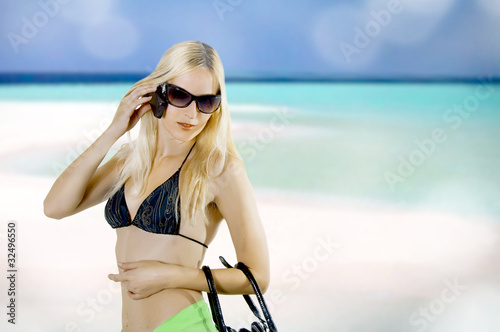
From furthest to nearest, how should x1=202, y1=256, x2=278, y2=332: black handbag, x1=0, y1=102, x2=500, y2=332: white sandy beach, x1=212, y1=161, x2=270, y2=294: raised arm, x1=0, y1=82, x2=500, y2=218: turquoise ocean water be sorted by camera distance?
x1=0, y1=82, x2=500, y2=218: turquoise ocean water → x1=0, y1=102, x2=500, y2=332: white sandy beach → x1=212, y1=161, x2=270, y2=294: raised arm → x1=202, y1=256, x2=278, y2=332: black handbag

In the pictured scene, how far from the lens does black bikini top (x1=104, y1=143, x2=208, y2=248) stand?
1.92m

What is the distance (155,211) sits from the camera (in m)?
1.92

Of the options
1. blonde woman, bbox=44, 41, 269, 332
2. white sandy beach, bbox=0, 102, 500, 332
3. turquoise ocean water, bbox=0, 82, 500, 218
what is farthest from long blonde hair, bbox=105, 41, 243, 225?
turquoise ocean water, bbox=0, 82, 500, 218

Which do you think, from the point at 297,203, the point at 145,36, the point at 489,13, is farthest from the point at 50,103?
the point at 489,13

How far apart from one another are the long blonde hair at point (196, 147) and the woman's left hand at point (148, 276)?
180 mm

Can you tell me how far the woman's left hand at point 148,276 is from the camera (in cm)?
179

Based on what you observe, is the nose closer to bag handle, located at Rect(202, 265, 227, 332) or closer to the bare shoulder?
the bare shoulder

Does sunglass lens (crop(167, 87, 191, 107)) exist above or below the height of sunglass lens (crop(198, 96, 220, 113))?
above

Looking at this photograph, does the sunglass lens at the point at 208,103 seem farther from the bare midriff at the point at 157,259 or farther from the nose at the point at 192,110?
the bare midriff at the point at 157,259

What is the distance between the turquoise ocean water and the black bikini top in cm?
393

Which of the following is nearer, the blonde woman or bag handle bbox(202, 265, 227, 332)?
bag handle bbox(202, 265, 227, 332)

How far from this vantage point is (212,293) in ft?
5.80

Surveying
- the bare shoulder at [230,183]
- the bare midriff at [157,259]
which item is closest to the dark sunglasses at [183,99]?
the bare shoulder at [230,183]

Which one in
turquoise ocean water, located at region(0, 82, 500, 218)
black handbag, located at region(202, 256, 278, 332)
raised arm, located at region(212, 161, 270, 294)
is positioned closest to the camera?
black handbag, located at region(202, 256, 278, 332)
